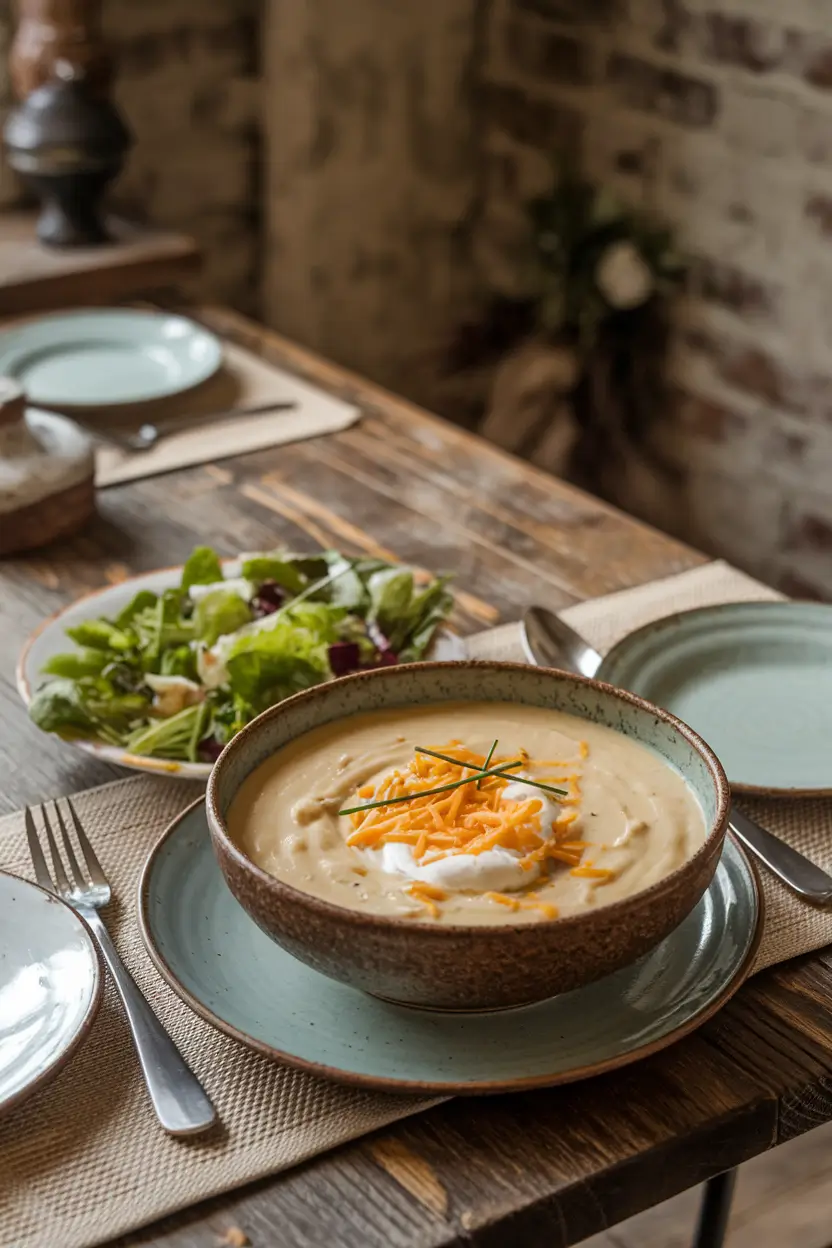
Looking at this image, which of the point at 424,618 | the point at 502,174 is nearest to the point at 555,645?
the point at 424,618

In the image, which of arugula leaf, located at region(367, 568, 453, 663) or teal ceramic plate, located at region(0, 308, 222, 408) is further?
A: teal ceramic plate, located at region(0, 308, 222, 408)

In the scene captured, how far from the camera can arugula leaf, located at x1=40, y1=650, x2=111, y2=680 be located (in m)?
1.13

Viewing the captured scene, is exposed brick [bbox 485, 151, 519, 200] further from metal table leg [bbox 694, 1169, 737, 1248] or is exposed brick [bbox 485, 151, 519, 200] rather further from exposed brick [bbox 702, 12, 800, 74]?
metal table leg [bbox 694, 1169, 737, 1248]

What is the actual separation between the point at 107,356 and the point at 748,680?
3.69ft

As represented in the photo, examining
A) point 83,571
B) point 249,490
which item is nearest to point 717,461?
point 249,490

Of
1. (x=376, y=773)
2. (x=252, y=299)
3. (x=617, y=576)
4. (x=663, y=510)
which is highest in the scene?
(x=376, y=773)

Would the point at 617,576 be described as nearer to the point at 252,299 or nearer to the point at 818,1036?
the point at 818,1036

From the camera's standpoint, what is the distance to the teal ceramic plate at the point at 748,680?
1.09 metres

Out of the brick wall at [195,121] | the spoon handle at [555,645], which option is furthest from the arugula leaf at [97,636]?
the brick wall at [195,121]

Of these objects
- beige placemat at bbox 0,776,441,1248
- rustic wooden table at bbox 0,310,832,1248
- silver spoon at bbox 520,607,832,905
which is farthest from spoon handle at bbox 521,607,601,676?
beige placemat at bbox 0,776,441,1248

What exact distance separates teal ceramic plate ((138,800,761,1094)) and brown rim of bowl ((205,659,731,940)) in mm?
84

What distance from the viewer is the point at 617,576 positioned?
56.5 inches

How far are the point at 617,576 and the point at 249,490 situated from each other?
44 cm

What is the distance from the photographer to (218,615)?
1182mm
